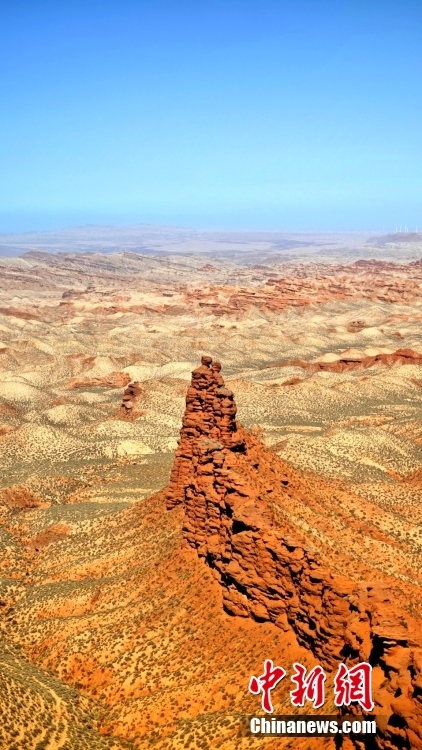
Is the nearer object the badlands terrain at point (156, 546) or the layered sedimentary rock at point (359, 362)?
the badlands terrain at point (156, 546)

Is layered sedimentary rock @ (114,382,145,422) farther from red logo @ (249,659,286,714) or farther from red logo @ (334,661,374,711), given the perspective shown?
red logo @ (334,661,374,711)

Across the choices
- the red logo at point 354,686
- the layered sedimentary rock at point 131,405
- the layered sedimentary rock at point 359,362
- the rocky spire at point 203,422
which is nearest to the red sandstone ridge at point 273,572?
the rocky spire at point 203,422

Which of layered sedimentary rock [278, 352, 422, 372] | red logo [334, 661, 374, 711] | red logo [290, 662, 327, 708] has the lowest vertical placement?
layered sedimentary rock [278, 352, 422, 372]

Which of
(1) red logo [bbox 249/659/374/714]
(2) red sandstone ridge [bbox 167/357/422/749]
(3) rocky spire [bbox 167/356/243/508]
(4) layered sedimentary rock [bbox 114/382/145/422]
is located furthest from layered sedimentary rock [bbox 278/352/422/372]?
(1) red logo [bbox 249/659/374/714]

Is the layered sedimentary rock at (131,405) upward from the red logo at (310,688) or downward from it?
downward

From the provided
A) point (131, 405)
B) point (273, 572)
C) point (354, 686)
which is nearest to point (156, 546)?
point (273, 572)

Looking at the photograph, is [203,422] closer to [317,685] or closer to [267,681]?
[267,681]

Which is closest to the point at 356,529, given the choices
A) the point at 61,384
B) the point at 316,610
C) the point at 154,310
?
the point at 316,610

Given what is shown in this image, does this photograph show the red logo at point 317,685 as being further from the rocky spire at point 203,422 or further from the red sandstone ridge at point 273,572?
the rocky spire at point 203,422
